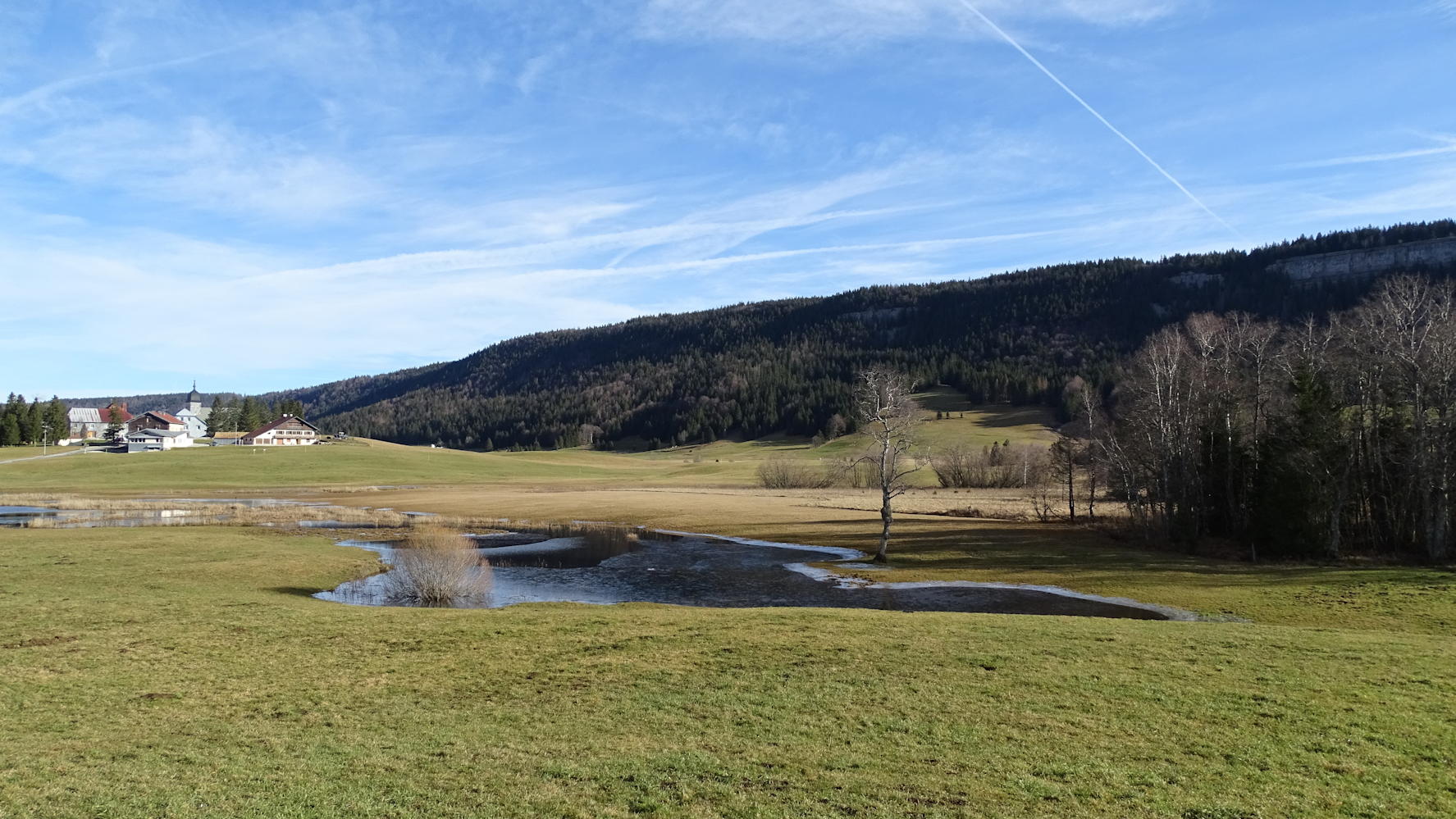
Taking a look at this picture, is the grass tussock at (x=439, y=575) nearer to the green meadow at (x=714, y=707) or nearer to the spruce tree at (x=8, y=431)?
the green meadow at (x=714, y=707)

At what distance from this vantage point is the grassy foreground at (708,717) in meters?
10.4

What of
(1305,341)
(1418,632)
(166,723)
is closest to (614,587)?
(166,723)

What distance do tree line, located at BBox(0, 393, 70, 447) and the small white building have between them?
1404 cm

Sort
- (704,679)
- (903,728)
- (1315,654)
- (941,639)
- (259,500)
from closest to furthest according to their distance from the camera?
(903,728), (704,679), (1315,654), (941,639), (259,500)

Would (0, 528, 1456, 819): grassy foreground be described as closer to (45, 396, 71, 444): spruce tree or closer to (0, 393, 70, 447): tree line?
(0, 393, 70, 447): tree line

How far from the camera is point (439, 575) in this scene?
33.2 m

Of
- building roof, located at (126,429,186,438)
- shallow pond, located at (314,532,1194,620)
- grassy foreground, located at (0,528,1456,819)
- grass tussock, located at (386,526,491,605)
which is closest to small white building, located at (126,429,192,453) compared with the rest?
building roof, located at (126,429,186,438)

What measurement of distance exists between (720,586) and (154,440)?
182 meters

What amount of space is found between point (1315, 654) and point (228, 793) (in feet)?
73.2

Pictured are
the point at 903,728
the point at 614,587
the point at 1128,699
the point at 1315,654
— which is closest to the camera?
the point at 903,728

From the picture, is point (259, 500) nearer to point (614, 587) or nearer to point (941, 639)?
point (614, 587)

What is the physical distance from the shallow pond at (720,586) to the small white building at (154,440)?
15146 cm

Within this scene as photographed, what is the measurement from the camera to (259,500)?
288 feet

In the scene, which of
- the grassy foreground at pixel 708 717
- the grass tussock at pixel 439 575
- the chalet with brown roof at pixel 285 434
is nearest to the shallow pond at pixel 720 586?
the grass tussock at pixel 439 575
